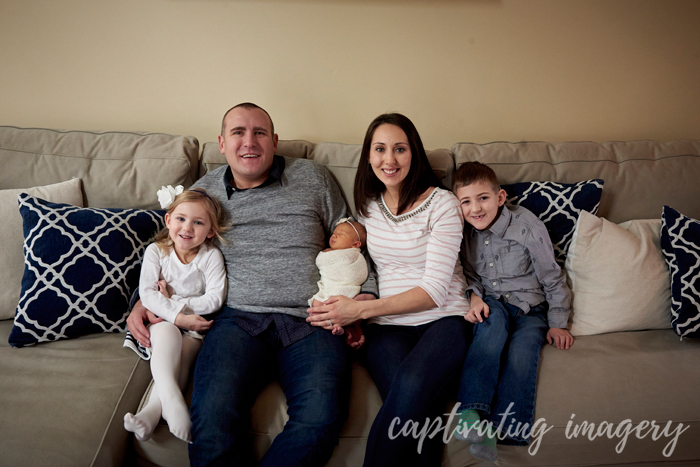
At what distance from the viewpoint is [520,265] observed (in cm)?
167

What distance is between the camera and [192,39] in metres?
2.11

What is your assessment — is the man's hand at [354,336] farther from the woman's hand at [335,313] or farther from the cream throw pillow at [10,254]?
the cream throw pillow at [10,254]

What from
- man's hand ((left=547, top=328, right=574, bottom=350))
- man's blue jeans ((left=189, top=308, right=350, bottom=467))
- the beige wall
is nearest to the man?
man's blue jeans ((left=189, top=308, right=350, bottom=467))

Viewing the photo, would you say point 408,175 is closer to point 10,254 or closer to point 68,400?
point 68,400

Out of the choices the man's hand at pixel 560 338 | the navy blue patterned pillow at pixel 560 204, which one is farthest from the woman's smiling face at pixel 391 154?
the man's hand at pixel 560 338

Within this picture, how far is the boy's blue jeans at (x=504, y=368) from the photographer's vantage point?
4.44ft

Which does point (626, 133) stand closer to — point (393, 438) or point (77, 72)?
point (393, 438)

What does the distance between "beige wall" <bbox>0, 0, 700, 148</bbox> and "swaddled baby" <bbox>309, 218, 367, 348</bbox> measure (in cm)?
74

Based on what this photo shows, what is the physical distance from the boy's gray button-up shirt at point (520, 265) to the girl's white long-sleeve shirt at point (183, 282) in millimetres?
949

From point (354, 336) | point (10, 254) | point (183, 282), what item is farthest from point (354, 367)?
point (10, 254)

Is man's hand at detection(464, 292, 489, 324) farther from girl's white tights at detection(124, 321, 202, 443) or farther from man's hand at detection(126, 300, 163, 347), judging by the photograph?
man's hand at detection(126, 300, 163, 347)

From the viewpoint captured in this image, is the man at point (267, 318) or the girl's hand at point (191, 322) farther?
the girl's hand at point (191, 322)

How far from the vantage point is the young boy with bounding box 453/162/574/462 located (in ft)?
4.70

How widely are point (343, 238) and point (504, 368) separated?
A: 717 mm
